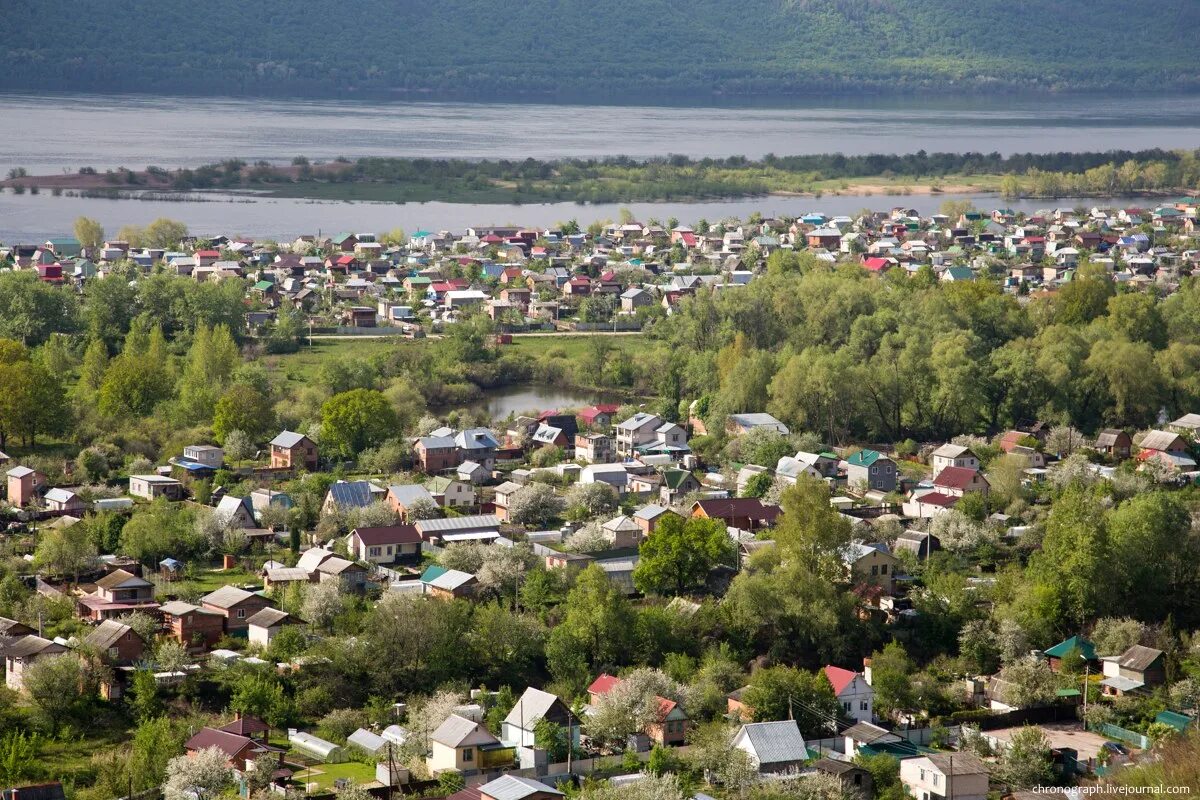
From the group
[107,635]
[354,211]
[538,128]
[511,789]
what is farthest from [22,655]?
[538,128]

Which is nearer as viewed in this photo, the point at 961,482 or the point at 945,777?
the point at 945,777

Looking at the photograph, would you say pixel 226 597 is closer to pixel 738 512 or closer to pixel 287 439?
pixel 738 512

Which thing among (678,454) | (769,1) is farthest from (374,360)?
(769,1)

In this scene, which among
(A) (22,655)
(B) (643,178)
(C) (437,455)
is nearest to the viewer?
(A) (22,655)

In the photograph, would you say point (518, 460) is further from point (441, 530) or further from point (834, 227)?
point (834, 227)

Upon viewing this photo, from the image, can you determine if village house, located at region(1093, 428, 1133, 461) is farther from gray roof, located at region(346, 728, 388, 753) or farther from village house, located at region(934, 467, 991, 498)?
gray roof, located at region(346, 728, 388, 753)

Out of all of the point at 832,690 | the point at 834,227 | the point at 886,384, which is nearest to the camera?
the point at 832,690

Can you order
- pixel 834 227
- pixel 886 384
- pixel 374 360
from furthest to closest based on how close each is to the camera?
pixel 834 227 < pixel 374 360 < pixel 886 384

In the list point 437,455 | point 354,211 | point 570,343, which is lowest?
point 354,211
